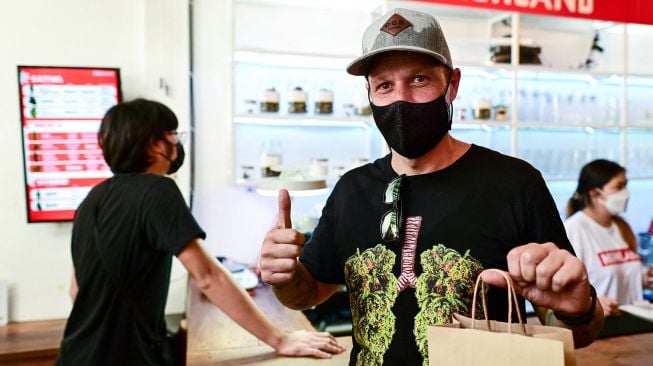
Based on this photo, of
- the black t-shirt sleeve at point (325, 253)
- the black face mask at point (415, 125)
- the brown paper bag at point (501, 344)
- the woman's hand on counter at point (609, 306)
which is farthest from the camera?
the woman's hand on counter at point (609, 306)

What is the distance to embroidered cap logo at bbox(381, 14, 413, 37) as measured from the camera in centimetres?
103

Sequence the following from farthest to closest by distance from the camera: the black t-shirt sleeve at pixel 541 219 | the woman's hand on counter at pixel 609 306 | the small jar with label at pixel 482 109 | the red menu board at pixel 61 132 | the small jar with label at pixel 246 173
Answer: the small jar with label at pixel 482 109, the small jar with label at pixel 246 173, the red menu board at pixel 61 132, the woman's hand on counter at pixel 609 306, the black t-shirt sleeve at pixel 541 219

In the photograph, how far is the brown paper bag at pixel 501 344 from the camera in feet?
2.32

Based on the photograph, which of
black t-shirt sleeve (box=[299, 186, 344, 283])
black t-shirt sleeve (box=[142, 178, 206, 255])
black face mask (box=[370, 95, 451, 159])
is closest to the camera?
black face mask (box=[370, 95, 451, 159])

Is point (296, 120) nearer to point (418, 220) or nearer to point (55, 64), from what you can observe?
point (55, 64)

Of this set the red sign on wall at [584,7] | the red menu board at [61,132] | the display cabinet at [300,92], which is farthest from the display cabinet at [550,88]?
the red menu board at [61,132]

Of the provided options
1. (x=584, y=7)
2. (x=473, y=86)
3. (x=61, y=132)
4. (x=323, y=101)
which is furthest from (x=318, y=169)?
(x=584, y=7)

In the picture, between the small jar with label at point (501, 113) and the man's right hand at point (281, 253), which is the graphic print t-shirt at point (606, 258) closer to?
the small jar with label at point (501, 113)

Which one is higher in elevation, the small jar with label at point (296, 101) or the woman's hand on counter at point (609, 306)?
the small jar with label at point (296, 101)

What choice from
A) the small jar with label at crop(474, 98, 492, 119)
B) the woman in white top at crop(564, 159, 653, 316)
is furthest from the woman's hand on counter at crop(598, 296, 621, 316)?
the small jar with label at crop(474, 98, 492, 119)

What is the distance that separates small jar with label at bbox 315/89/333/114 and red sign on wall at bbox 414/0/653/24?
3.00 ft

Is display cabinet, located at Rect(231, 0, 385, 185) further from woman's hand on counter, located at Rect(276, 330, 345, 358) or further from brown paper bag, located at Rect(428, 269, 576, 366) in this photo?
brown paper bag, located at Rect(428, 269, 576, 366)

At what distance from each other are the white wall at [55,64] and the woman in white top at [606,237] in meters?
2.28

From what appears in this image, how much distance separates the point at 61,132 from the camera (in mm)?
2787
